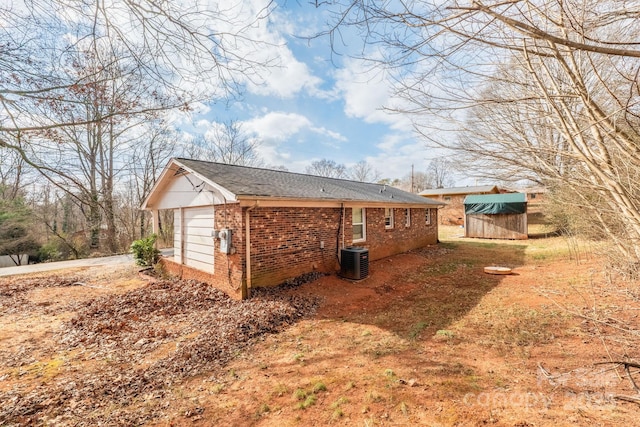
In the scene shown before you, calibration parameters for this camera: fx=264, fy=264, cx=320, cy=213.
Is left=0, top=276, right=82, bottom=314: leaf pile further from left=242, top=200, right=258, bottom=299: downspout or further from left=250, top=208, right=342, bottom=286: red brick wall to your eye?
left=250, top=208, right=342, bottom=286: red brick wall

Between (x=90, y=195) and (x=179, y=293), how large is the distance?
171 inches

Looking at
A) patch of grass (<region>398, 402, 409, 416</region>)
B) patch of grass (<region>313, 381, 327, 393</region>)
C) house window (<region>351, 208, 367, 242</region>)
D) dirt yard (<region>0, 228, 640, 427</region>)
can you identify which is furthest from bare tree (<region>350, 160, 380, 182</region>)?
patch of grass (<region>398, 402, 409, 416</region>)

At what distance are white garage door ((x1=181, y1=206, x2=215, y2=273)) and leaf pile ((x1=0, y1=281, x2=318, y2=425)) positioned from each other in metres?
0.79

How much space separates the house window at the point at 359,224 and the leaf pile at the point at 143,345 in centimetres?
413

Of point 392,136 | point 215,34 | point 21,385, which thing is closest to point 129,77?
point 215,34

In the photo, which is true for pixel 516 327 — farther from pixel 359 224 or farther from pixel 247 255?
pixel 359 224

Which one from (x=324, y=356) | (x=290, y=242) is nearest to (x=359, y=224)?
(x=290, y=242)

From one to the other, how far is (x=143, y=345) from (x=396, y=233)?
33.0 ft

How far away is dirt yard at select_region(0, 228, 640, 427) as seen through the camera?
2.84 meters

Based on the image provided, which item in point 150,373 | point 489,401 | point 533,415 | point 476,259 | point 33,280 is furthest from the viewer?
point 476,259

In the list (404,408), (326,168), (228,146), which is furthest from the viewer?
(326,168)

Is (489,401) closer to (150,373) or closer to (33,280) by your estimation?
(150,373)

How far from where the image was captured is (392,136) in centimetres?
450

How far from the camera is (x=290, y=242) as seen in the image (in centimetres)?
755
